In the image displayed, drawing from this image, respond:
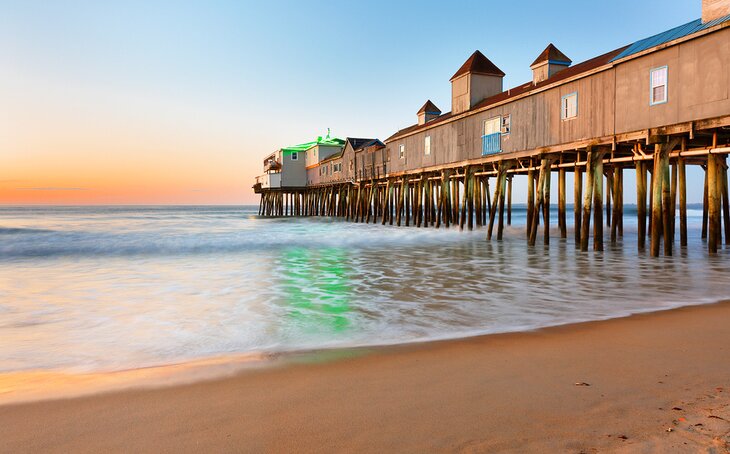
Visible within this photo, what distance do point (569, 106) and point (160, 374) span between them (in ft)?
50.3

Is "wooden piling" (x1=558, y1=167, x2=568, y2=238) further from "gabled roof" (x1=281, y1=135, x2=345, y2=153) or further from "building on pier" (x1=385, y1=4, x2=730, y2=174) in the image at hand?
"gabled roof" (x1=281, y1=135, x2=345, y2=153)

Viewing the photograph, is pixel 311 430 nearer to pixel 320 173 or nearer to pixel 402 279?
pixel 402 279

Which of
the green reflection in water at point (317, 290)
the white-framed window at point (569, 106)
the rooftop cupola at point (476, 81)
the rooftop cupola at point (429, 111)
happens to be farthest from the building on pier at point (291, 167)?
the white-framed window at point (569, 106)

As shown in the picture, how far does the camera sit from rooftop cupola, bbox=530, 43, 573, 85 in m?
23.2

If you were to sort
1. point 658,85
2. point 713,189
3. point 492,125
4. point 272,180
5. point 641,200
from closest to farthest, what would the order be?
point 658,85 < point 713,189 < point 641,200 < point 492,125 < point 272,180

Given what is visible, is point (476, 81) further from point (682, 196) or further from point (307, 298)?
point (307, 298)

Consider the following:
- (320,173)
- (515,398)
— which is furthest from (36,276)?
(320,173)

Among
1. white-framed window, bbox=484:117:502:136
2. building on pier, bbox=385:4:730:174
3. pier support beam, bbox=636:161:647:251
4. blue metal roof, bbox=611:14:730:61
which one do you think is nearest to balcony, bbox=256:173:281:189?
building on pier, bbox=385:4:730:174

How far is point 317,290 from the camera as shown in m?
11.5

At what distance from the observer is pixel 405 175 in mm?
30969

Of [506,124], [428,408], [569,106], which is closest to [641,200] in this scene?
[569,106]

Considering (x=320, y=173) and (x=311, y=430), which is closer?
(x=311, y=430)

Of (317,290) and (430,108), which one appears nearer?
(317,290)

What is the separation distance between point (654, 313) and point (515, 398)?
5050 mm
